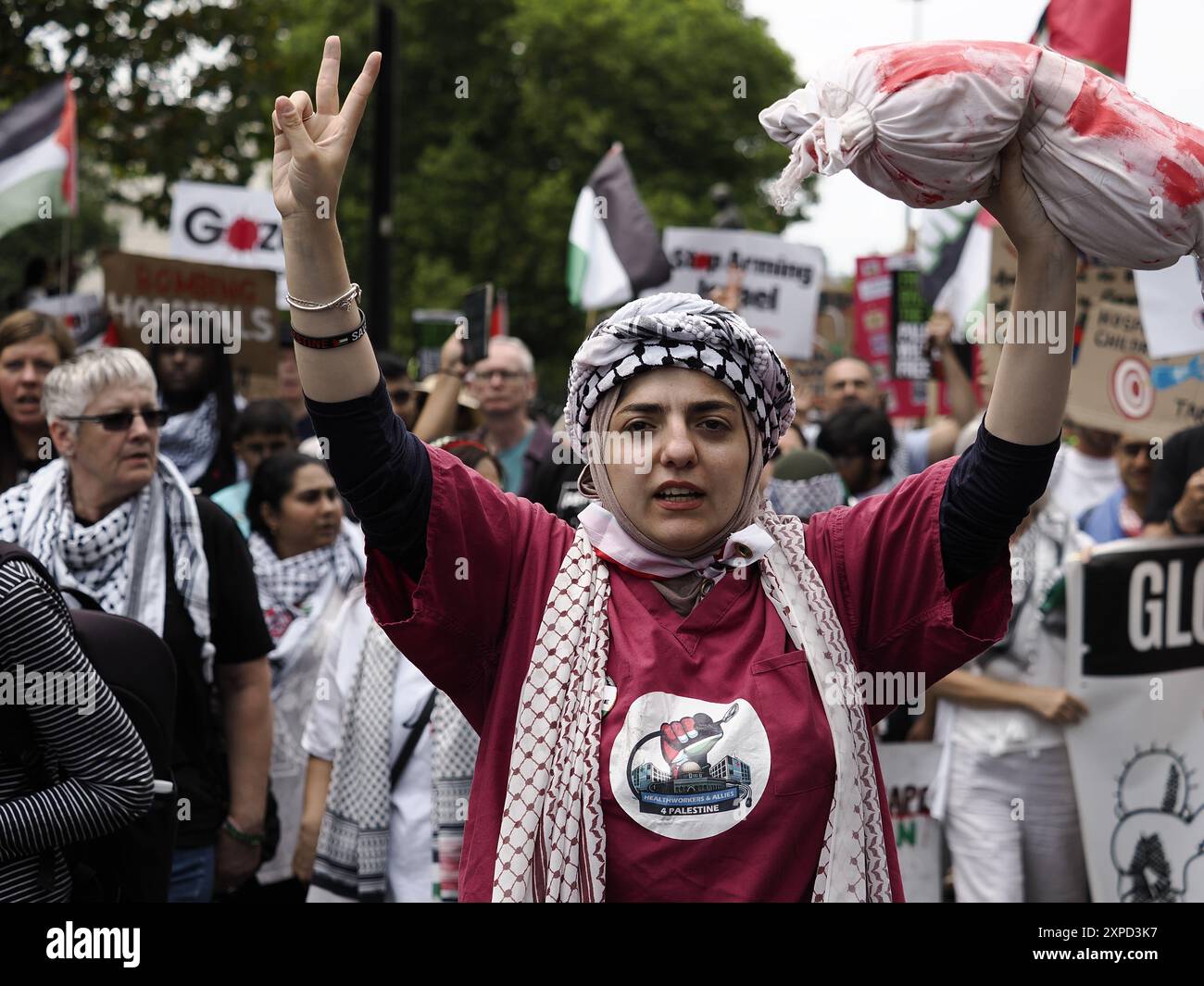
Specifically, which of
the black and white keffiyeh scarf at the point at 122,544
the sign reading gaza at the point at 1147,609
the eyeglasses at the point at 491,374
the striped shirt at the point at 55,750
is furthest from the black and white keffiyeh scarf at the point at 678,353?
the eyeglasses at the point at 491,374

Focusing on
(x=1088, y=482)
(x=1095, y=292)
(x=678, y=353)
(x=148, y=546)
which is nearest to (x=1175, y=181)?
(x=678, y=353)

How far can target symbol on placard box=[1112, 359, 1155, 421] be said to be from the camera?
20.9 feet

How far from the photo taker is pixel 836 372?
855cm

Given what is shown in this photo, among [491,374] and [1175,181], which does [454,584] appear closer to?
[1175,181]

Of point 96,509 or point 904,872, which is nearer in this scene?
point 96,509

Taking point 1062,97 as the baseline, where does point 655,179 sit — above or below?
below

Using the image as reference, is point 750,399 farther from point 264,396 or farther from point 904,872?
point 264,396

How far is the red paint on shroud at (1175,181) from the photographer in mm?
2205

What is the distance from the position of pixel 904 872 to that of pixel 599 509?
3820 mm

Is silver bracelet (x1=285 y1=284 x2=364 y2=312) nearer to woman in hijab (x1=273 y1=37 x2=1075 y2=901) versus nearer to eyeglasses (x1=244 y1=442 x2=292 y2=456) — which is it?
woman in hijab (x1=273 y1=37 x2=1075 y2=901)

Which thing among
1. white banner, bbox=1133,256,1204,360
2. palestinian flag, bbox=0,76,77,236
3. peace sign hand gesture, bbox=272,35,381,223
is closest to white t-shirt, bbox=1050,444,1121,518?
white banner, bbox=1133,256,1204,360

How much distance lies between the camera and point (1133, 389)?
21.2 feet

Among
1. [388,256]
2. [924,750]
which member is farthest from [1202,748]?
[388,256]

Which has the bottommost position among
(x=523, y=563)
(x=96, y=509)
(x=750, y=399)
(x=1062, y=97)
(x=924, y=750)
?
(x=924, y=750)
